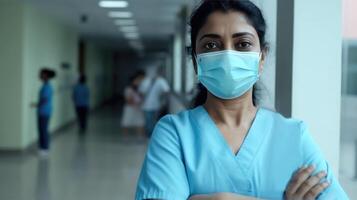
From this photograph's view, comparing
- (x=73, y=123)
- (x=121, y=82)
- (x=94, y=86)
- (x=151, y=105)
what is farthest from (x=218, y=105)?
(x=121, y=82)

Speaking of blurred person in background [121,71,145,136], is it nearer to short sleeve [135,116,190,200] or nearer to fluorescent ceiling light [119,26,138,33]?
fluorescent ceiling light [119,26,138,33]

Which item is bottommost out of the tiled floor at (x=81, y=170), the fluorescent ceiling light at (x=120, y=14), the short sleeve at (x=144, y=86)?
the tiled floor at (x=81, y=170)

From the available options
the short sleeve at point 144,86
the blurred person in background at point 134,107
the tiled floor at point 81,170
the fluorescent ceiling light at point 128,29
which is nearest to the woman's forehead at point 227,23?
the tiled floor at point 81,170

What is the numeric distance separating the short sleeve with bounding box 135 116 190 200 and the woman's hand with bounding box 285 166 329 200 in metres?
0.28

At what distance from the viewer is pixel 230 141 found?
4.77ft

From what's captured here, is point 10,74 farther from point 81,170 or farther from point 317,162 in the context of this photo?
point 317,162

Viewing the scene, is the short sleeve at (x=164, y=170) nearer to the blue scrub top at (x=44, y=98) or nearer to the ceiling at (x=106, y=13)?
the ceiling at (x=106, y=13)

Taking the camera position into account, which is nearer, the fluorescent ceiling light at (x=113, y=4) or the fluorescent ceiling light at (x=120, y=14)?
the fluorescent ceiling light at (x=113, y=4)

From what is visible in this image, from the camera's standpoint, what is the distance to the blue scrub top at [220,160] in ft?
4.55

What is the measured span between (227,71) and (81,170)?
604 centimetres

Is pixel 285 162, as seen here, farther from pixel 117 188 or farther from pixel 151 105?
pixel 151 105

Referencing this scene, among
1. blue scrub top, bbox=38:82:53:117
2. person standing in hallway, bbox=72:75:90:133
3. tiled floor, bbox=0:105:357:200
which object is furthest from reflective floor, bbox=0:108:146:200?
person standing in hallway, bbox=72:75:90:133

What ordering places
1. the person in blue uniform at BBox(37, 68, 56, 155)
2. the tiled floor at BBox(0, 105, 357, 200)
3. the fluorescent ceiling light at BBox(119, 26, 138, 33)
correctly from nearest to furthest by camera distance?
the tiled floor at BBox(0, 105, 357, 200) < the person in blue uniform at BBox(37, 68, 56, 155) < the fluorescent ceiling light at BBox(119, 26, 138, 33)

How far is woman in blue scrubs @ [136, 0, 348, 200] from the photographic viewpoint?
139 centimetres
